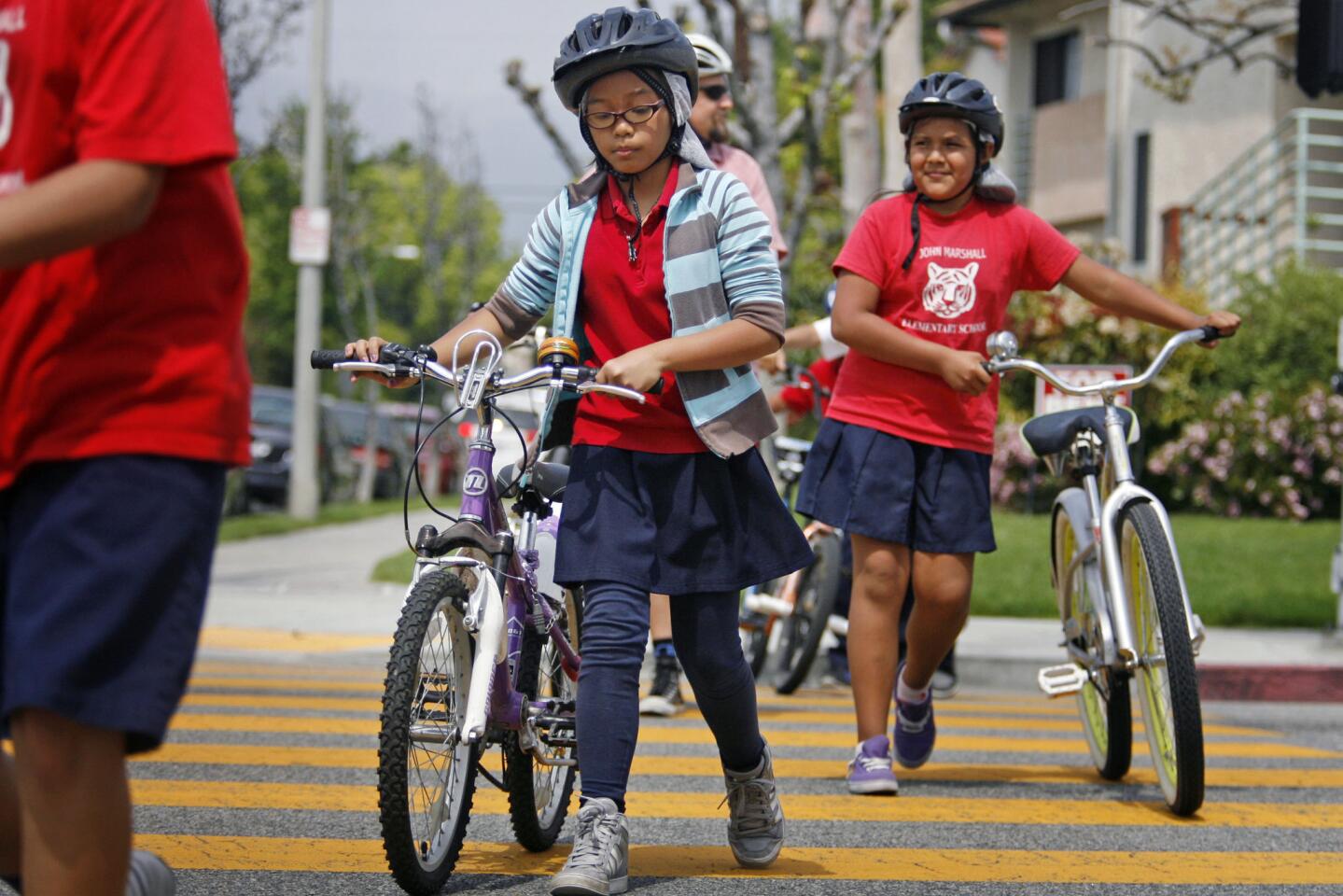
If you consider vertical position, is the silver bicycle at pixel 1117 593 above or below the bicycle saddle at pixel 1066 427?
below

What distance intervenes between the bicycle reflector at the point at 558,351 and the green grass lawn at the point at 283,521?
1208 cm

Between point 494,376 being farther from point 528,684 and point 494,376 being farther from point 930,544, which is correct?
point 930,544

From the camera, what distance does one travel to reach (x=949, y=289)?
5633 mm

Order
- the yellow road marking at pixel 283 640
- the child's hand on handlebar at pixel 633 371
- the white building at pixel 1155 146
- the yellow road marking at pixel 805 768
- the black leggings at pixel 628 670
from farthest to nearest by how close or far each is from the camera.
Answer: the white building at pixel 1155 146 < the yellow road marking at pixel 283 640 < the yellow road marking at pixel 805 768 < the black leggings at pixel 628 670 < the child's hand on handlebar at pixel 633 371

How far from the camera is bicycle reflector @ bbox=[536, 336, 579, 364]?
3.97 metres

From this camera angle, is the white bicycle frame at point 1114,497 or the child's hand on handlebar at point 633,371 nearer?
the child's hand on handlebar at point 633,371

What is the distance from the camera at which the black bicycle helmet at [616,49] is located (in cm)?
411

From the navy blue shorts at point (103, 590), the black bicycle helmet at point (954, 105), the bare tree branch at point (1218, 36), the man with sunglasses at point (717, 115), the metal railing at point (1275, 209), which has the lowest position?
the navy blue shorts at point (103, 590)

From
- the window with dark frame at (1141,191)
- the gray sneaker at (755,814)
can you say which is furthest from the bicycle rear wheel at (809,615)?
the window with dark frame at (1141,191)

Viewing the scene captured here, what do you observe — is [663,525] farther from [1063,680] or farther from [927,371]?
[1063,680]

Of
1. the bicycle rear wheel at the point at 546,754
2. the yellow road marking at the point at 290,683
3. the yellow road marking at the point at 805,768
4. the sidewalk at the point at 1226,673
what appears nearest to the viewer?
the bicycle rear wheel at the point at 546,754

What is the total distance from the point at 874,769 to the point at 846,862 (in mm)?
940

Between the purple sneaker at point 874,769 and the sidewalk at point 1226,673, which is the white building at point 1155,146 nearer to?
the sidewalk at point 1226,673

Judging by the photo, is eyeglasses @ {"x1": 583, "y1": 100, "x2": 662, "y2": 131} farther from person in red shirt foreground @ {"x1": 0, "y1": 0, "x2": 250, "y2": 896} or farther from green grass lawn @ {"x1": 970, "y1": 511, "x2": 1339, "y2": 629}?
green grass lawn @ {"x1": 970, "y1": 511, "x2": 1339, "y2": 629}
